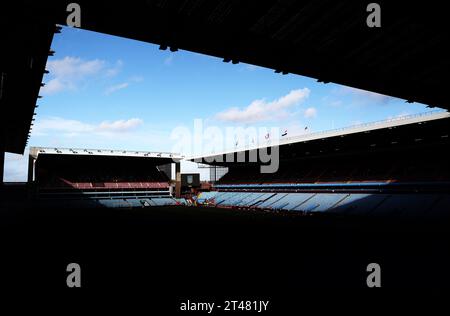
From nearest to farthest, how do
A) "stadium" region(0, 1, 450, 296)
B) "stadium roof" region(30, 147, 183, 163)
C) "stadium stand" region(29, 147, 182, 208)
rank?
"stadium" region(0, 1, 450, 296), "stadium roof" region(30, 147, 183, 163), "stadium stand" region(29, 147, 182, 208)

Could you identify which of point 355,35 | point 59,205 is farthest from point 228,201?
point 355,35

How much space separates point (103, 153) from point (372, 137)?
44.1 metres

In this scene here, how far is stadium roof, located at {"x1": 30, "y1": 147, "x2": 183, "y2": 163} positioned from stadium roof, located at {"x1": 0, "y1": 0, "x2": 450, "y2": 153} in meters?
39.7

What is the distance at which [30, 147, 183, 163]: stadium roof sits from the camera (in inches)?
1902

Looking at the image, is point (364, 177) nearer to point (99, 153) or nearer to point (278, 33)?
point (278, 33)

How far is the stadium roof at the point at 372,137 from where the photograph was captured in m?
28.2

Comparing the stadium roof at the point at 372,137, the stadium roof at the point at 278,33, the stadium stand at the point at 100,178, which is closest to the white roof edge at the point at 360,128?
the stadium roof at the point at 372,137

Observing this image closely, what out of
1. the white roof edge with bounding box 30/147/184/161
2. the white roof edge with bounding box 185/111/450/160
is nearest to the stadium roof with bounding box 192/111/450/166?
the white roof edge with bounding box 185/111/450/160

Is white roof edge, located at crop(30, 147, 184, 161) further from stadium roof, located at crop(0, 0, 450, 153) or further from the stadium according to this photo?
stadium roof, located at crop(0, 0, 450, 153)

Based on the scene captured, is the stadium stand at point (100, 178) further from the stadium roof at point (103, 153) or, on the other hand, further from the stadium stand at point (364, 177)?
the stadium stand at point (364, 177)

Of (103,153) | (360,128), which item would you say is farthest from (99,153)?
(360,128)

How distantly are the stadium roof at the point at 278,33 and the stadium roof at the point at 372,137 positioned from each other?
51.5 feet
